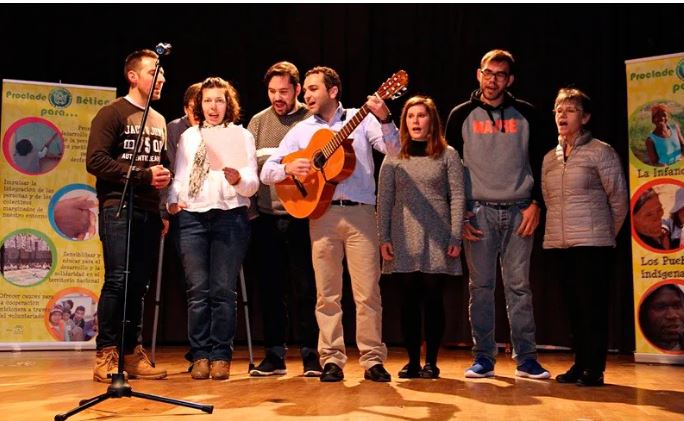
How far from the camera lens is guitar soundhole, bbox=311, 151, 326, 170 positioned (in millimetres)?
3812

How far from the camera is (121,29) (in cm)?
660

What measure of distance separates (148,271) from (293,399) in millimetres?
1202

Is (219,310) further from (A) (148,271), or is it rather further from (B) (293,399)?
(B) (293,399)

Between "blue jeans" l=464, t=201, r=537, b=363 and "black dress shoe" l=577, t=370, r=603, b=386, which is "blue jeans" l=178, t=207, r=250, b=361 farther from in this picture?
"black dress shoe" l=577, t=370, r=603, b=386

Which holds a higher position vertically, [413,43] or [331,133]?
[413,43]

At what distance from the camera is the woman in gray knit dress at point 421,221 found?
3990 millimetres

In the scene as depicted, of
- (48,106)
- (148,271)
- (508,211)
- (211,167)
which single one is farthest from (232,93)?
(48,106)

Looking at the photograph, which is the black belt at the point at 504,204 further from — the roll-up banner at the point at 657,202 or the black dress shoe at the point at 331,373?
the roll-up banner at the point at 657,202

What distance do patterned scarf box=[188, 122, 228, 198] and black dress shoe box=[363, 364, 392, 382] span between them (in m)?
1.23

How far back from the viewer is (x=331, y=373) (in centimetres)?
384

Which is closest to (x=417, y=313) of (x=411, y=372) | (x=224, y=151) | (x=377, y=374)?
(x=411, y=372)

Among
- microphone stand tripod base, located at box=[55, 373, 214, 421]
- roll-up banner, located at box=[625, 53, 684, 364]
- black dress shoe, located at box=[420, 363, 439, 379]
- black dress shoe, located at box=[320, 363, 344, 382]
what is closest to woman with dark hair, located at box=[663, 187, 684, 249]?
roll-up banner, located at box=[625, 53, 684, 364]

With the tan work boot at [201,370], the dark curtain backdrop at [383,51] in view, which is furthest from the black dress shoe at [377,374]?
the dark curtain backdrop at [383,51]

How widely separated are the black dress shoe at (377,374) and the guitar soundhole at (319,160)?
101cm
